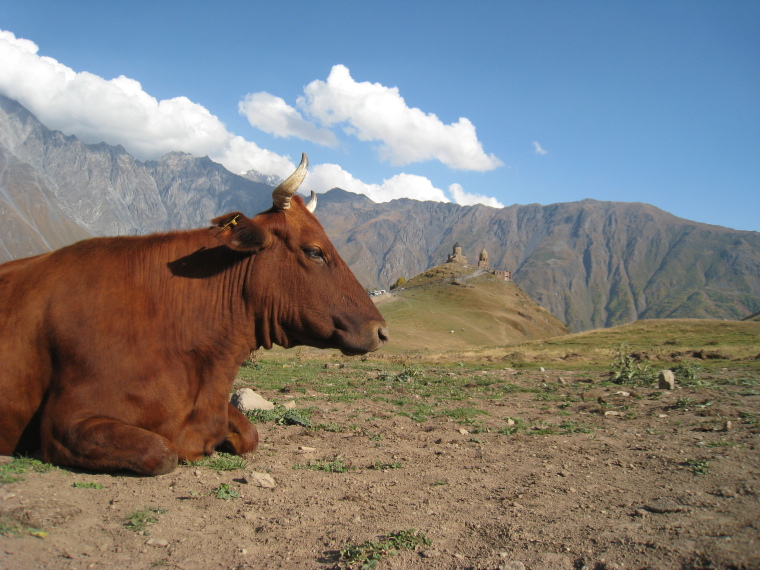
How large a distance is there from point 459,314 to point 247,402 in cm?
8062

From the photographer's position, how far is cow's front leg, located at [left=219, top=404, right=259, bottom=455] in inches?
231

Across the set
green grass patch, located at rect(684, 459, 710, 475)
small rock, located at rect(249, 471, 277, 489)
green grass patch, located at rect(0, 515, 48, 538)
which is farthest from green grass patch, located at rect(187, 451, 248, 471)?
green grass patch, located at rect(684, 459, 710, 475)

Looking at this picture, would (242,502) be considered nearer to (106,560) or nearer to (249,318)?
(106,560)

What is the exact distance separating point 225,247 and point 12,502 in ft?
9.28

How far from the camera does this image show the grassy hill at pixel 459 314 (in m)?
61.9

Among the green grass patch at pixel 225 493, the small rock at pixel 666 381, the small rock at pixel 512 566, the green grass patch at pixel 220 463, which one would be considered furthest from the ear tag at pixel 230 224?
the small rock at pixel 666 381

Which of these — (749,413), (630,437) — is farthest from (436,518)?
(749,413)

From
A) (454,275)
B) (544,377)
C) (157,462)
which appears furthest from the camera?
(454,275)

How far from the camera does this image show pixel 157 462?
4.54 metres

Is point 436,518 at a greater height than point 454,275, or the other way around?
point 454,275

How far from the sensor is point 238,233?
16.9 ft

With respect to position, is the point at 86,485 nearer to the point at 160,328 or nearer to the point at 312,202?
the point at 160,328

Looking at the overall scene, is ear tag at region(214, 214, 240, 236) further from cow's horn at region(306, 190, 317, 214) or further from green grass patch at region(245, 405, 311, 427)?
green grass patch at region(245, 405, 311, 427)

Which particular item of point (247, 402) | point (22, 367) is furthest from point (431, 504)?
point (247, 402)
